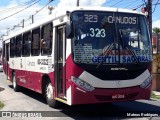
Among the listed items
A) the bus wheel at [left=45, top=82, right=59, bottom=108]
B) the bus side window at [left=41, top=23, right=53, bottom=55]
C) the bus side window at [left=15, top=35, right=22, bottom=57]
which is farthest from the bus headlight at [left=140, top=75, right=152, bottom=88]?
the bus side window at [left=15, top=35, right=22, bottom=57]

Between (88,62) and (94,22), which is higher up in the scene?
(94,22)

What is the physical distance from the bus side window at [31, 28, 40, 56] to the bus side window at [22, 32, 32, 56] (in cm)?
58

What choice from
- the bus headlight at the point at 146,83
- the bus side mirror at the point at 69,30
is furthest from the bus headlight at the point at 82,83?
the bus headlight at the point at 146,83

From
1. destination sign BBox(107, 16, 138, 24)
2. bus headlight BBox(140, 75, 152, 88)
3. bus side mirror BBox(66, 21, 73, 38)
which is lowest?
bus headlight BBox(140, 75, 152, 88)

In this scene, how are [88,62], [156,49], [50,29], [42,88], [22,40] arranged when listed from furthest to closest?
[156,49] < [22,40] < [42,88] < [50,29] < [88,62]

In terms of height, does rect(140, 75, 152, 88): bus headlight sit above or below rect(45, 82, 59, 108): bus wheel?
above

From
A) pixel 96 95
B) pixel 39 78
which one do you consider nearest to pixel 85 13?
pixel 96 95

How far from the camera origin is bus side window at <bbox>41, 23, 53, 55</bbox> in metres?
11.5

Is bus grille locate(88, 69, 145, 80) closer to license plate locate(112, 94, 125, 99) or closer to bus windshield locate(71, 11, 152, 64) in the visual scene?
bus windshield locate(71, 11, 152, 64)

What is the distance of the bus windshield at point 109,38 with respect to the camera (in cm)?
946

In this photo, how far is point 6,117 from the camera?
10.5m

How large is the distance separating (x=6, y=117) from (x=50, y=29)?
3.15m

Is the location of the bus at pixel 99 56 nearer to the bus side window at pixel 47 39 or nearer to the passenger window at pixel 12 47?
the bus side window at pixel 47 39

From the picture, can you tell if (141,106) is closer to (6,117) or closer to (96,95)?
(96,95)
